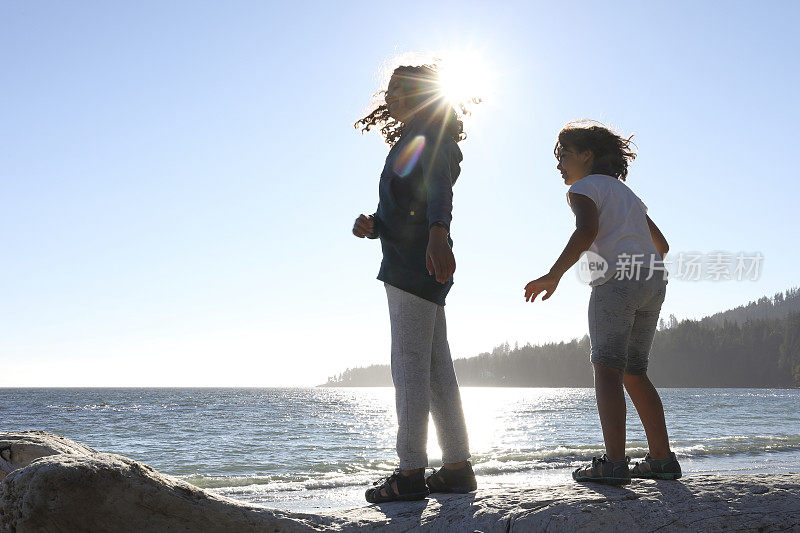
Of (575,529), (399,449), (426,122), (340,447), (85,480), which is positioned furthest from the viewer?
(340,447)

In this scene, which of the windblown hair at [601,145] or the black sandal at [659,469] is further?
the windblown hair at [601,145]

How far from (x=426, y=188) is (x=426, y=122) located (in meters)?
0.41

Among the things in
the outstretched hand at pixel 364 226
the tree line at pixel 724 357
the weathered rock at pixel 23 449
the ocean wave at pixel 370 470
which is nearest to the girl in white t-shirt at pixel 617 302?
the outstretched hand at pixel 364 226

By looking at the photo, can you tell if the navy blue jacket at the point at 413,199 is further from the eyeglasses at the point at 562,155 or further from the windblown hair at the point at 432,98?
the eyeglasses at the point at 562,155

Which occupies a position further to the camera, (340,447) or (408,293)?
(340,447)

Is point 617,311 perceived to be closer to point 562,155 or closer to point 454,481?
point 562,155

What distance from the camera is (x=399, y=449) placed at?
100 inches

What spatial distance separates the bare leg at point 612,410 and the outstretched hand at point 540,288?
48 cm

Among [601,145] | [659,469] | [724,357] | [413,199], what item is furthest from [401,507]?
[724,357]

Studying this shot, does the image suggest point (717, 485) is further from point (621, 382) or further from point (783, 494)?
point (621, 382)

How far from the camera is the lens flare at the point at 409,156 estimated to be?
271 centimetres

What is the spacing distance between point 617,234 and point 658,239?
42 centimetres

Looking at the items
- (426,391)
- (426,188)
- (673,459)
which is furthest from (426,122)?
(673,459)

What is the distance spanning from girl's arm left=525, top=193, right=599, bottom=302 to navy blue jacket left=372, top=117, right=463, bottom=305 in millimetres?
479
